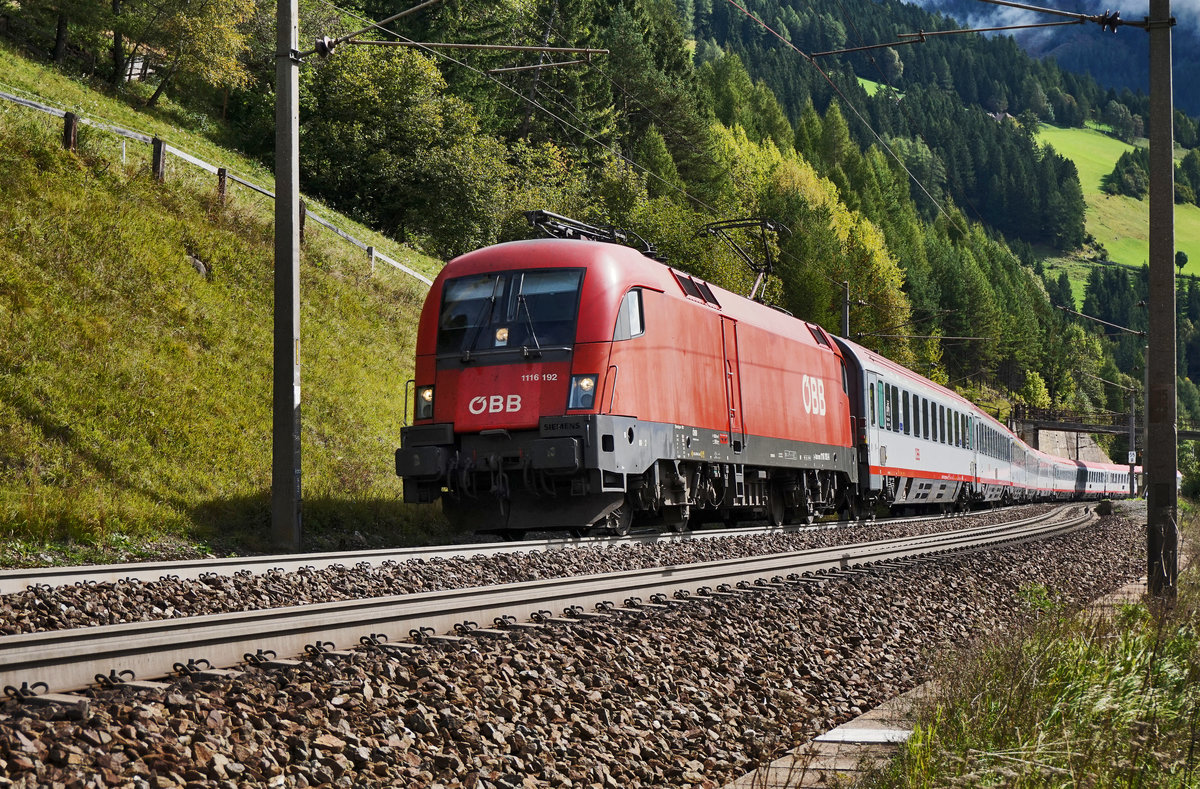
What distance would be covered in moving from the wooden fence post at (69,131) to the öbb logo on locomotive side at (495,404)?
408 inches

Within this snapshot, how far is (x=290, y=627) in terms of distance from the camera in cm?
571

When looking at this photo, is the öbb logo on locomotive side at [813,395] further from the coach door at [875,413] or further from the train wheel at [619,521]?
the train wheel at [619,521]

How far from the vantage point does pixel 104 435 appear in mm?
13648

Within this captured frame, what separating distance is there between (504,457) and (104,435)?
4.95 m

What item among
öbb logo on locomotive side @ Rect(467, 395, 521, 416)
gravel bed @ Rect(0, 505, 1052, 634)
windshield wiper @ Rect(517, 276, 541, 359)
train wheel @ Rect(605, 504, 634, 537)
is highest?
windshield wiper @ Rect(517, 276, 541, 359)

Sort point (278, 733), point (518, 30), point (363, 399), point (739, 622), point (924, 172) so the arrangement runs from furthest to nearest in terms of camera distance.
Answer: point (924, 172) → point (518, 30) → point (363, 399) → point (739, 622) → point (278, 733)

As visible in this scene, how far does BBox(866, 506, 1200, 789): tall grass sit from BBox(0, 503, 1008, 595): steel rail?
5.60 m

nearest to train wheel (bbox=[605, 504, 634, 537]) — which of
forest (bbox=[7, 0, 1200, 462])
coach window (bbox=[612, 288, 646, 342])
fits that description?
coach window (bbox=[612, 288, 646, 342])

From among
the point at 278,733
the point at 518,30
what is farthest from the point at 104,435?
the point at 518,30

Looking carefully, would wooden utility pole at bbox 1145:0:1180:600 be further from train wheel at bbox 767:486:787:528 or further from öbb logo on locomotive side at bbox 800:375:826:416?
öbb logo on locomotive side at bbox 800:375:826:416

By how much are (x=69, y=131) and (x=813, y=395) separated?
13781 mm

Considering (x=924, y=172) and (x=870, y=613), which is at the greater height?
(x=924, y=172)

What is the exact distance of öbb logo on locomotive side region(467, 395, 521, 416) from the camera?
1315 cm

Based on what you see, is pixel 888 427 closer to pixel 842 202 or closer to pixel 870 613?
pixel 870 613
